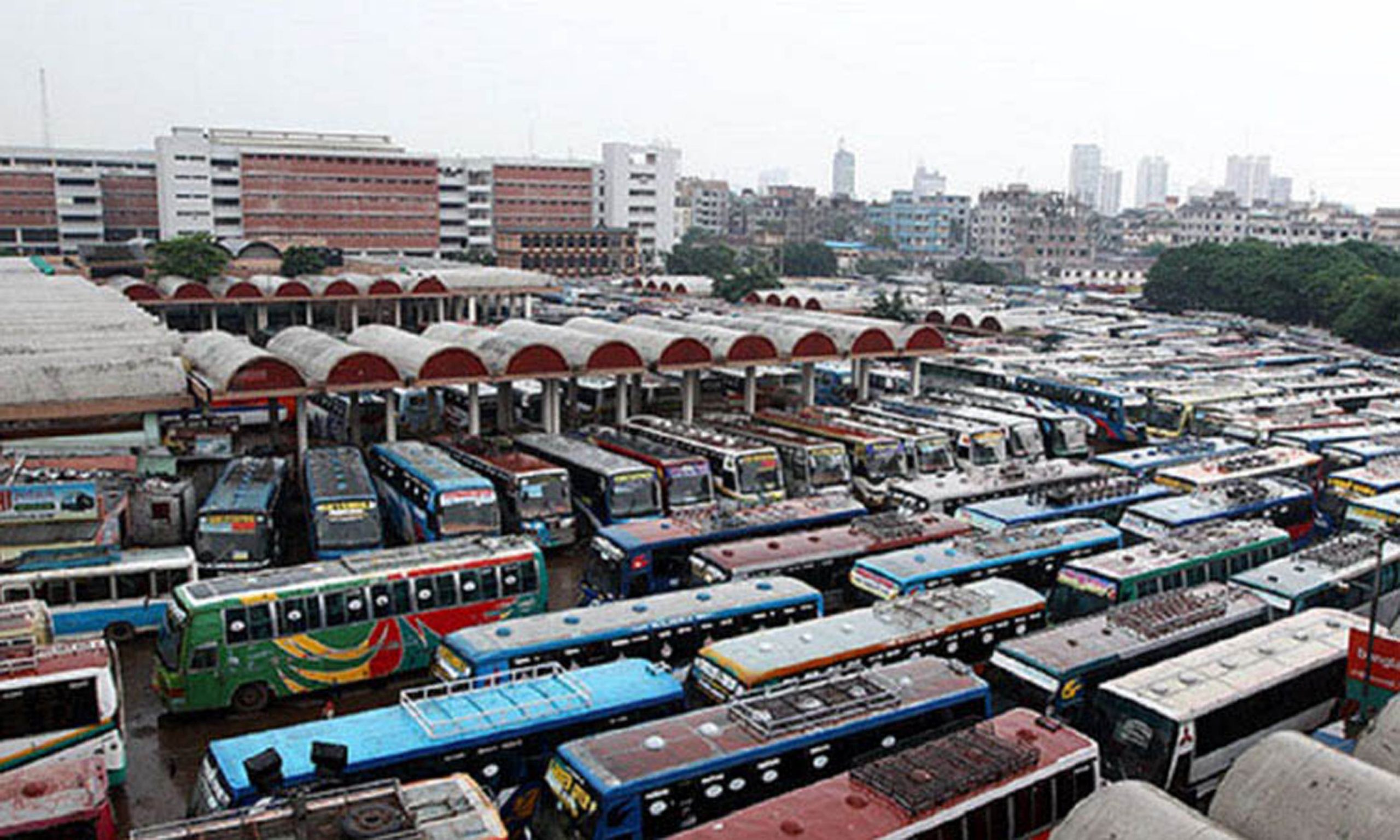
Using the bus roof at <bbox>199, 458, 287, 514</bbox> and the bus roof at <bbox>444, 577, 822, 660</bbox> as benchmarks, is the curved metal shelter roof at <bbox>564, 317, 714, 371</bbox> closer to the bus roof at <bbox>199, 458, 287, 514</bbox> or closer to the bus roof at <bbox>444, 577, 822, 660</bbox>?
the bus roof at <bbox>199, 458, 287, 514</bbox>

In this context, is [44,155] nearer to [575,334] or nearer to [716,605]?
[575,334]

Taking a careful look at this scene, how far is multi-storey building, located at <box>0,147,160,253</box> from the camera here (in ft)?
305

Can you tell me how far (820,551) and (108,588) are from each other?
40.4 feet

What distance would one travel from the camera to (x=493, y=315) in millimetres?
70688

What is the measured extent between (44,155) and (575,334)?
92.0 meters

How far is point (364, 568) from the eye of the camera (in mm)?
17172

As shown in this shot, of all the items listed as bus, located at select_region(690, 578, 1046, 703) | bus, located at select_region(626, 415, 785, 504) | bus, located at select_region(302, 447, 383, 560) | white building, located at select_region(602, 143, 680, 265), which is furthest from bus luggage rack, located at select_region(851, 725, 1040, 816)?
white building, located at select_region(602, 143, 680, 265)

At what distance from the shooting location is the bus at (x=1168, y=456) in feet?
90.7

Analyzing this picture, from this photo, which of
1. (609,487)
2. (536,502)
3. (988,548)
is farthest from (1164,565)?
(536,502)

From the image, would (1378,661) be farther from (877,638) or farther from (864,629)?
(864,629)

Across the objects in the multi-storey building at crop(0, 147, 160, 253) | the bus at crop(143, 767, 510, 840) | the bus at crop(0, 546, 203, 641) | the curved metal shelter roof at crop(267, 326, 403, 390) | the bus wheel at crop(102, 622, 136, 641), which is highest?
the multi-storey building at crop(0, 147, 160, 253)

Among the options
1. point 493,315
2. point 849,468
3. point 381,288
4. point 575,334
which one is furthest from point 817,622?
point 493,315

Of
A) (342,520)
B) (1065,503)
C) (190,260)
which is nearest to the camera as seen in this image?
(342,520)

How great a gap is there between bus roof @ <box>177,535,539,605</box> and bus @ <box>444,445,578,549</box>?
4.33 metres
